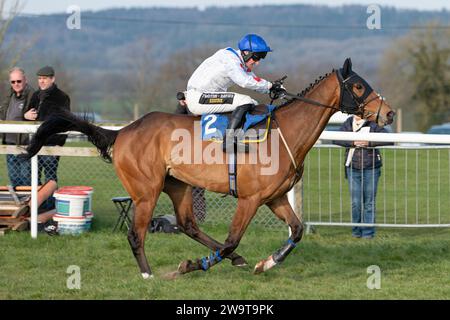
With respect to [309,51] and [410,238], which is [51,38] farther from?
[410,238]

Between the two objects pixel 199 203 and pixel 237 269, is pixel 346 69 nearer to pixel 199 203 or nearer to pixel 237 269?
pixel 237 269

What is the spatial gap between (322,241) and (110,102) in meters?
81.5

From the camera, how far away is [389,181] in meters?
13.9

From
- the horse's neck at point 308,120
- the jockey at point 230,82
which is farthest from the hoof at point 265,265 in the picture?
the jockey at point 230,82

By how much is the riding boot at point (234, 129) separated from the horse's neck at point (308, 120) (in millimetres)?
363

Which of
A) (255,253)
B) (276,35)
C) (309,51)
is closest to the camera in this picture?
(255,253)

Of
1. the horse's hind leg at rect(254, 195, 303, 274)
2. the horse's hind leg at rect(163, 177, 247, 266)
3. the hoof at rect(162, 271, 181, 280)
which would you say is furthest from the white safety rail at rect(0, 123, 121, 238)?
the horse's hind leg at rect(254, 195, 303, 274)

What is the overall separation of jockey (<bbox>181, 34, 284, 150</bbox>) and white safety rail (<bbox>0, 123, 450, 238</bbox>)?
1.96m

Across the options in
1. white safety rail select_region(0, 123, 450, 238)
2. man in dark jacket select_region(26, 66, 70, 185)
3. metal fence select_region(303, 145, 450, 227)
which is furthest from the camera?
metal fence select_region(303, 145, 450, 227)

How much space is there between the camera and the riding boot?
7.45 meters

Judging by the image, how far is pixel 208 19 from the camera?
579ft

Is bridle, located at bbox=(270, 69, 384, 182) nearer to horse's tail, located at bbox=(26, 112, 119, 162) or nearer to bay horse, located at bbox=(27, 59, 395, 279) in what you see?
bay horse, located at bbox=(27, 59, 395, 279)

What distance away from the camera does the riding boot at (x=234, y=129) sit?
293 inches
